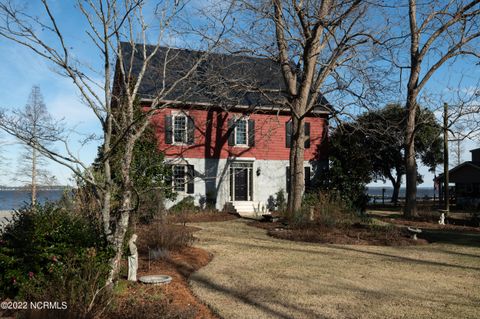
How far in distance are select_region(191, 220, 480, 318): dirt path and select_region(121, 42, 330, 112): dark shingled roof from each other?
198 inches

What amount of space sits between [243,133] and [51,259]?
18331 mm

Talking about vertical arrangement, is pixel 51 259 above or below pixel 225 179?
below

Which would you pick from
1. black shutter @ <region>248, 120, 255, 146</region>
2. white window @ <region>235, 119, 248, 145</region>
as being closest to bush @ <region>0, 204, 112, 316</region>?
white window @ <region>235, 119, 248, 145</region>

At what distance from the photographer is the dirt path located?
240 inches

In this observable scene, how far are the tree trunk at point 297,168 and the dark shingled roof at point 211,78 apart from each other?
51.8 inches

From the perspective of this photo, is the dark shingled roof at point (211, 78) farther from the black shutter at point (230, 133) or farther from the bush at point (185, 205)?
the bush at point (185, 205)

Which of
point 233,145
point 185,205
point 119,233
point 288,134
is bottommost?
point 185,205

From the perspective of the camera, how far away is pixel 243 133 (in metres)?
24.0

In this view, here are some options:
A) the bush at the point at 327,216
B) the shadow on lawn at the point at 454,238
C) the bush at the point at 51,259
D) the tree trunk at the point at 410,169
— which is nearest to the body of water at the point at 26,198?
the bush at the point at 51,259

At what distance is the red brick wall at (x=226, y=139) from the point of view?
877 inches

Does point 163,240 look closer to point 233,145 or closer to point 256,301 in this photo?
point 256,301

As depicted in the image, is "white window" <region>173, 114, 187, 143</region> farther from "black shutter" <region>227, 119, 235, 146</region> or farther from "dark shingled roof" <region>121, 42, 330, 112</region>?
"black shutter" <region>227, 119, 235, 146</region>

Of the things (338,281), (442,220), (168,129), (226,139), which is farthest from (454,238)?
(168,129)

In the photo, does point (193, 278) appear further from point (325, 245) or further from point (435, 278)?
point (325, 245)
